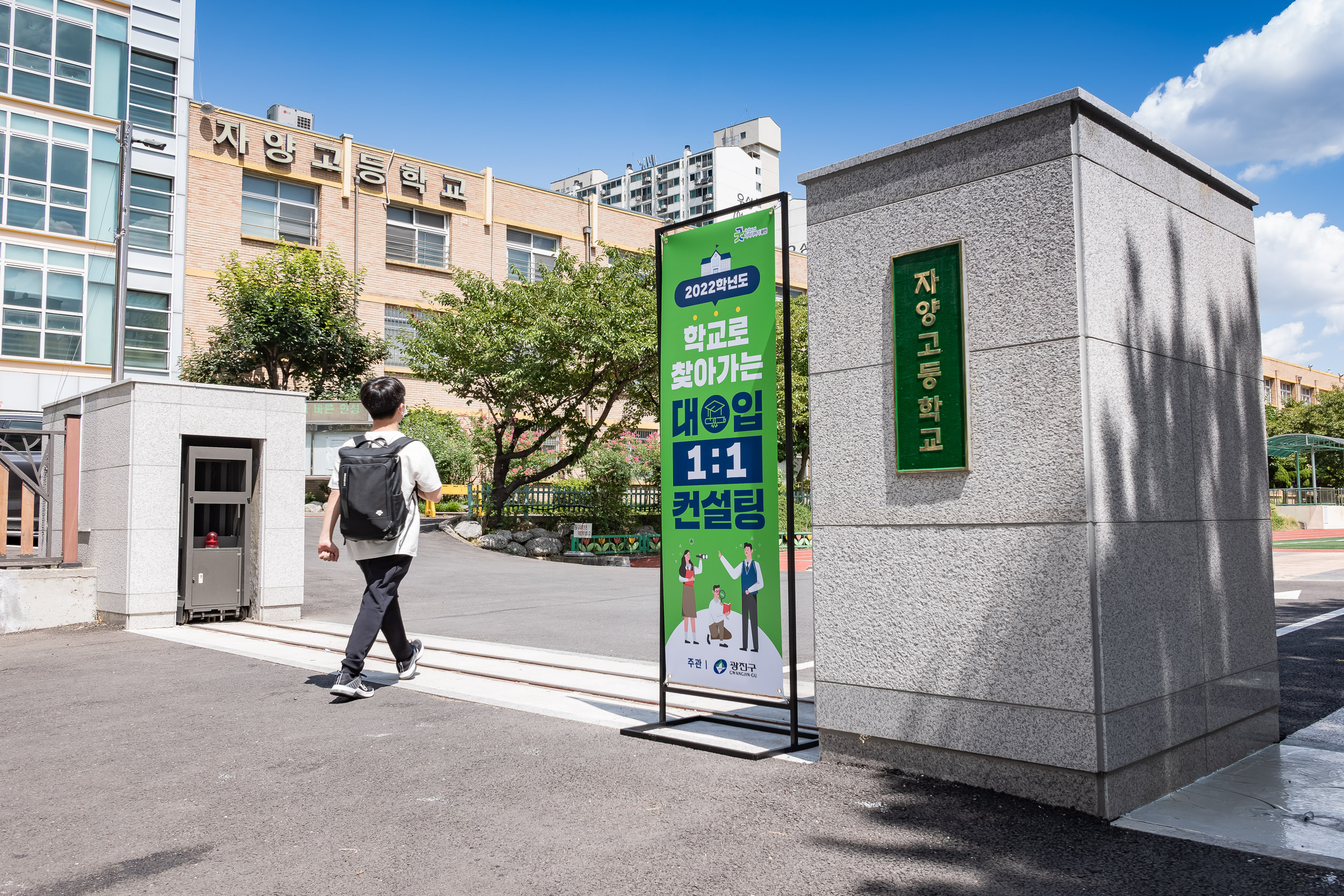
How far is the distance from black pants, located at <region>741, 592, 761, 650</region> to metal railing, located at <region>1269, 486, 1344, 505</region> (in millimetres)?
52767

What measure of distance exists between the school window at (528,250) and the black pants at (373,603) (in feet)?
115

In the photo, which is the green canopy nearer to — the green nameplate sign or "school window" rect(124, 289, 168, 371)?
"school window" rect(124, 289, 168, 371)

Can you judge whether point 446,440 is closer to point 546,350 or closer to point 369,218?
point 369,218

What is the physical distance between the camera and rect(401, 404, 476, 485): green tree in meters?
→ 30.4

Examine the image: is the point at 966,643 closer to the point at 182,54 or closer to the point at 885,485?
the point at 885,485

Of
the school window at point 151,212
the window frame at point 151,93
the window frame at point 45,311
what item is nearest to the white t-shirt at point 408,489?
the window frame at point 45,311

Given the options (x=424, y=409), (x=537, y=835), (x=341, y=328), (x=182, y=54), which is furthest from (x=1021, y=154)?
(x=182, y=54)

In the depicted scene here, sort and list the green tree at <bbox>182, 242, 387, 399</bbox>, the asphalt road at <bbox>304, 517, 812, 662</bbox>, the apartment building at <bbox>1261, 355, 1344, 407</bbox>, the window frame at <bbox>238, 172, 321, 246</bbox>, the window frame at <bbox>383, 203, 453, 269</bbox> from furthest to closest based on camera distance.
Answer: the apartment building at <bbox>1261, 355, 1344, 407</bbox>, the window frame at <bbox>383, 203, 453, 269</bbox>, the window frame at <bbox>238, 172, 321, 246</bbox>, the green tree at <bbox>182, 242, 387, 399</bbox>, the asphalt road at <bbox>304, 517, 812, 662</bbox>

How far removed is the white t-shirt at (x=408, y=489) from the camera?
595 cm

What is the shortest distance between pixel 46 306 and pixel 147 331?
2931mm

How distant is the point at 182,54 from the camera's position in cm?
3041

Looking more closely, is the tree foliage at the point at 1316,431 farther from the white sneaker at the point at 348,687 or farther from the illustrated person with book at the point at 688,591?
the white sneaker at the point at 348,687

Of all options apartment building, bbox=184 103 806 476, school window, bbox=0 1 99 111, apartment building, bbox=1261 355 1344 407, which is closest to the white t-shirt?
apartment building, bbox=184 103 806 476

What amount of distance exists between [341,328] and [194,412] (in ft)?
65.2
